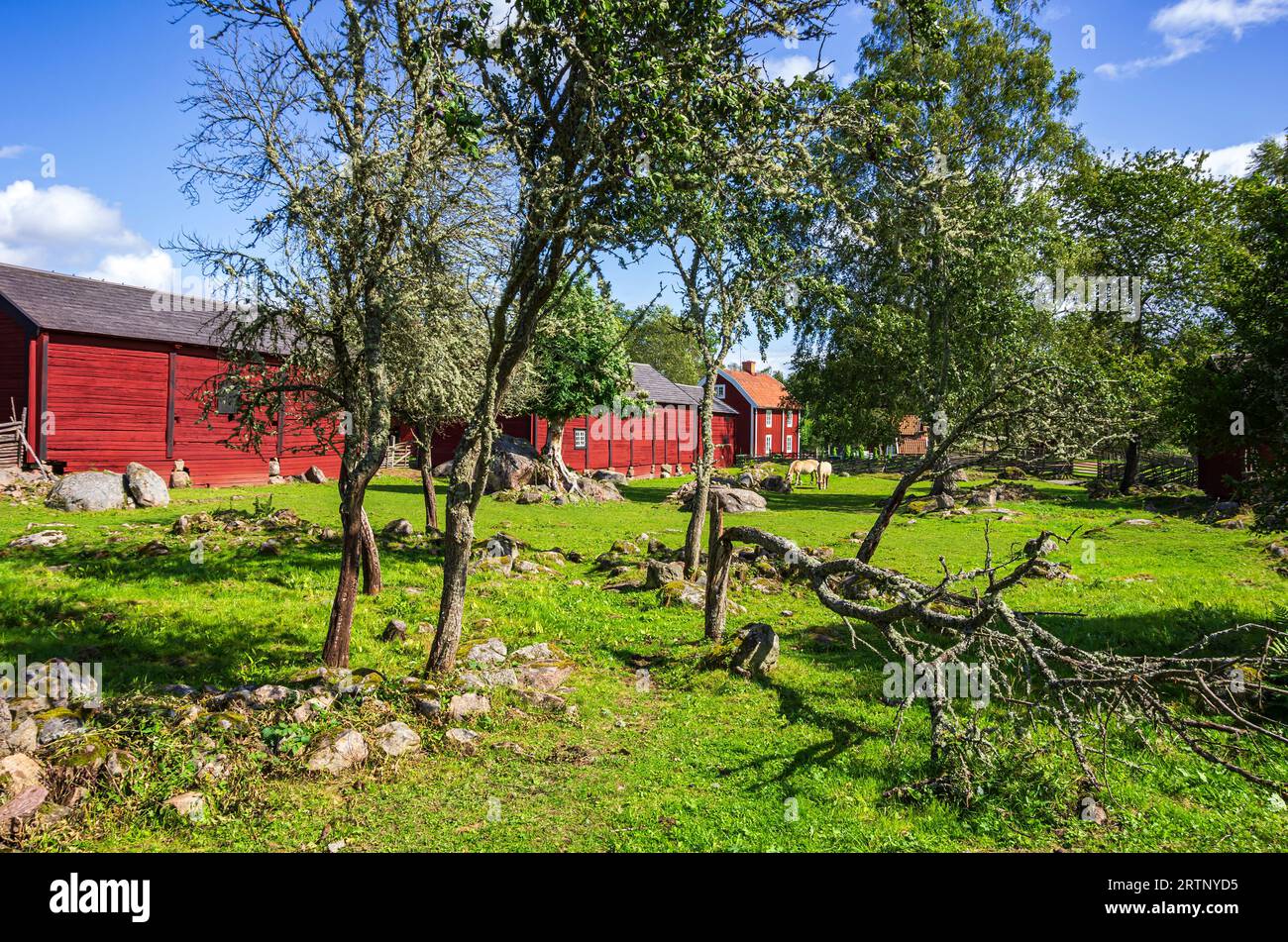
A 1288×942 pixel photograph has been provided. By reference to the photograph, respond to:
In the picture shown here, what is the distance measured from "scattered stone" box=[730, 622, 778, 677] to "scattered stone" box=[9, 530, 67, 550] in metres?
15.2

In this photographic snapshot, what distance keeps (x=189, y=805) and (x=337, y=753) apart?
1.27 m

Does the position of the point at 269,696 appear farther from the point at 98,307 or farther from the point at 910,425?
the point at 910,425

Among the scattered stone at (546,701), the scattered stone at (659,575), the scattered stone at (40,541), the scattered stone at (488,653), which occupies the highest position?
the scattered stone at (40,541)

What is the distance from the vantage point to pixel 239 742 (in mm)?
6699

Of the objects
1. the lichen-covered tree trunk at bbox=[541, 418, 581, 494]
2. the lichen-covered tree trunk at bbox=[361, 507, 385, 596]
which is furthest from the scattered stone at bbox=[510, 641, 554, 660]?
the lichen-covered tree trunk at bbox=[541, 418, 581, 494]

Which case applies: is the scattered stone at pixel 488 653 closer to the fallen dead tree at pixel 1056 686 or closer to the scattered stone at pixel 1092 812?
the fallen dead tree at pixel 1056 686

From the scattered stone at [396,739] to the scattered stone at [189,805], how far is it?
5.25ft

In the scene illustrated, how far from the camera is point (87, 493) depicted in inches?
846

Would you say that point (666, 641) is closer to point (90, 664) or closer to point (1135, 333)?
point (90, 664)

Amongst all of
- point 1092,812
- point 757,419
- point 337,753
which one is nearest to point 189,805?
point 337,753

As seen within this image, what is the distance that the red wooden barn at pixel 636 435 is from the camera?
41906 mm

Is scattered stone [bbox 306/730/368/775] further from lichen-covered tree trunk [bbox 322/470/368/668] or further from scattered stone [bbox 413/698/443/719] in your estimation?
lichen-covered tree trunk [bbox 322/470/368/668]

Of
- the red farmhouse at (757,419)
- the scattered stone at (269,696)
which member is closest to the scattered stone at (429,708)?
the scattered stone at (269,696)

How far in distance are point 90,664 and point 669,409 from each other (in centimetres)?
4279
